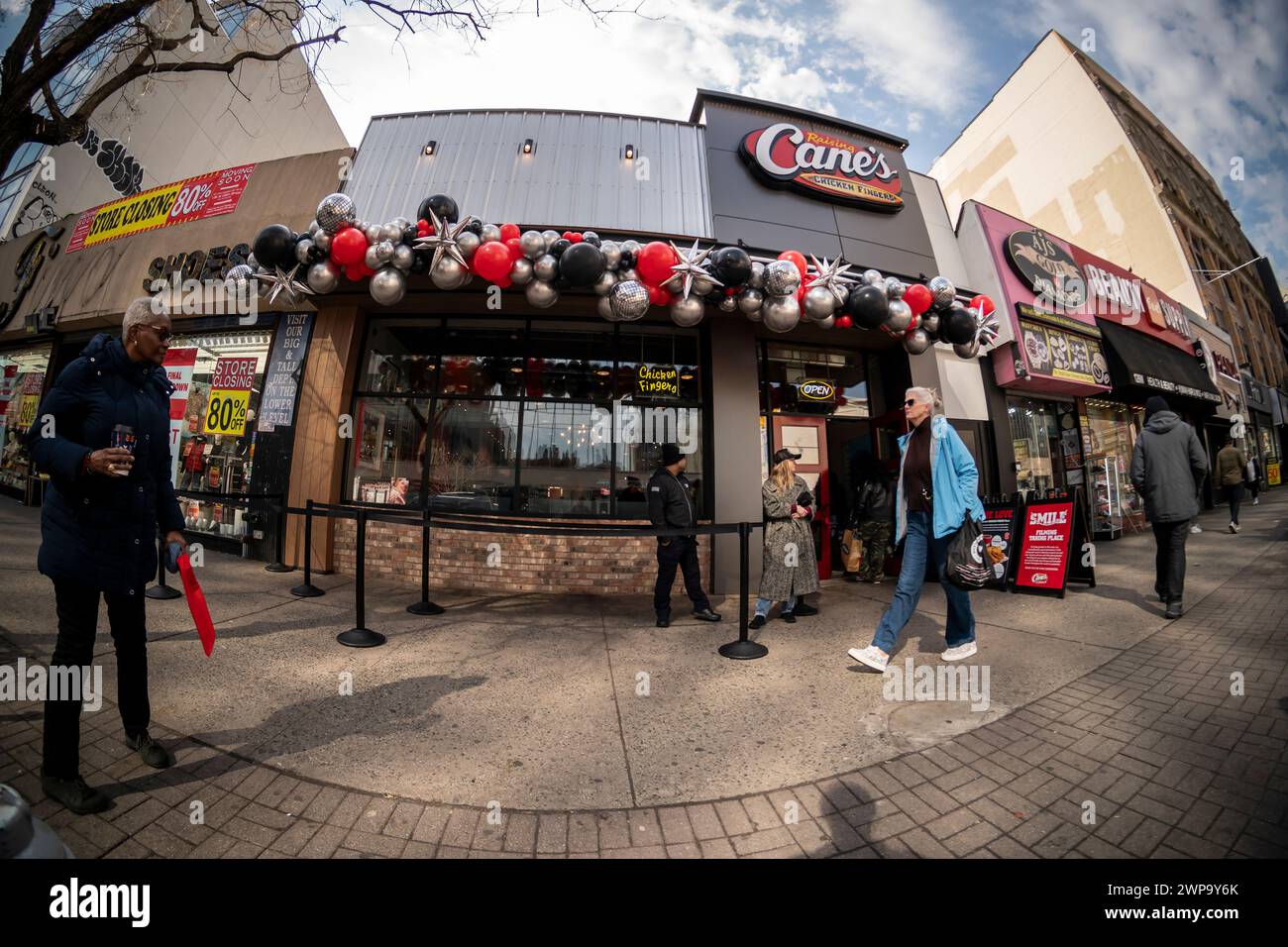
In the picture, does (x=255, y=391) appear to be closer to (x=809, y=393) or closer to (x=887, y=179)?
(x=809, y=393)

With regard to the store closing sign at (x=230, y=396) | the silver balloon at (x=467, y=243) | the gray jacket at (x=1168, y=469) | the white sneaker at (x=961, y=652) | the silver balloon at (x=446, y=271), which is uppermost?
the silver balloon at (x=467, y=243)

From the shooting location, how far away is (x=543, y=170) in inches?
282

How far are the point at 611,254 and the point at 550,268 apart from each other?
2.27 ft

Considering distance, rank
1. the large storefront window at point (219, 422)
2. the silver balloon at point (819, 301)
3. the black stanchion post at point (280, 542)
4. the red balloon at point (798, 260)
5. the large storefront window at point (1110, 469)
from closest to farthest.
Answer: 1. the silver balloon at point (819, 301)
2. the red balloon at point (798, 260)
3. the black stanchion post at point (280, 542)
4. the large storefront window at point (219, 422)
5. the large storefront window at point (1110, 469)

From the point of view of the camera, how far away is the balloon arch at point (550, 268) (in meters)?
5.30

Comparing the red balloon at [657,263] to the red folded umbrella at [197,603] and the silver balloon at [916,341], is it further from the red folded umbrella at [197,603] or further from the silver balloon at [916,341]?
the red folded umbrella at [197,603]

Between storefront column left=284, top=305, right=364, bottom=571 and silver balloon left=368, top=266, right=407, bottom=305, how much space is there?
2.02 m

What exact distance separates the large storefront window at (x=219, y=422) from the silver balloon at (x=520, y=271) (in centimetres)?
477

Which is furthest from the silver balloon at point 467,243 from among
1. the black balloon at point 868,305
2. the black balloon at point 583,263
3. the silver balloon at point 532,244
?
the black balloon at point 868,305

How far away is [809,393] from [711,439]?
2.03 meters

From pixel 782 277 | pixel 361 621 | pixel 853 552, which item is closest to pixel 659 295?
pixel 782 277

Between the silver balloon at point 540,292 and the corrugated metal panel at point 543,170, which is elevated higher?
the corrugated metal panel at point 543,170

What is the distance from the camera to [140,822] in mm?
1946
